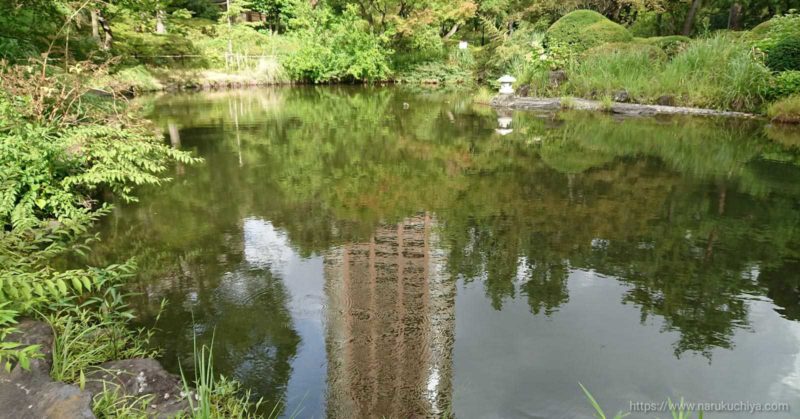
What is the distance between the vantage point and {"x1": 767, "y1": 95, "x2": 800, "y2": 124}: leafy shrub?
1056 centimetres

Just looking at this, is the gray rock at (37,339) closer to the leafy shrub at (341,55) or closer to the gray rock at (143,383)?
the gray rock at (143,383)

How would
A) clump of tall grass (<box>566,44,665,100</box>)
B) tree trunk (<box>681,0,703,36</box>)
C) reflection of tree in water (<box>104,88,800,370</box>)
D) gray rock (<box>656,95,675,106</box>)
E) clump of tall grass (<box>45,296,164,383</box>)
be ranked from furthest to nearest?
tree trunk (<box>681,0,703,36</box>), clump of tall grass (<box>566,44,665,100</box>), gray rock (<box>656,95,675,106</box>), reflection of tree in water (<box>104,88,800,370</box>), clump of tall grass (<box>45,296,164,383</box>)

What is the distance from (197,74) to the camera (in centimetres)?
2103

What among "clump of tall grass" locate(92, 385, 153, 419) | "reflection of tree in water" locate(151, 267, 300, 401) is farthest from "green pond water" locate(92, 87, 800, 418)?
"clump of tall grass" locate(92, 385, 153, 419)

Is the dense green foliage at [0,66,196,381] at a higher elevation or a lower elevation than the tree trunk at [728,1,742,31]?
lower

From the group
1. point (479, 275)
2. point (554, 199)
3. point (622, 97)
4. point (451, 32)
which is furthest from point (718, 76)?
point (451, 32)

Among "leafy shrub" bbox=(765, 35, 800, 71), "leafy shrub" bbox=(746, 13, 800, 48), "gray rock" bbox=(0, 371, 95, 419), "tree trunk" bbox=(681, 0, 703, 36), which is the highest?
"tree trunk" bbox=(681, 0, 703, 36)

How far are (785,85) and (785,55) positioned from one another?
817mm

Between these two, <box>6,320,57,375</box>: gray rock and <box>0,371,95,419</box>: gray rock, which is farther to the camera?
<box>6,320,57,375</box>: gray rock

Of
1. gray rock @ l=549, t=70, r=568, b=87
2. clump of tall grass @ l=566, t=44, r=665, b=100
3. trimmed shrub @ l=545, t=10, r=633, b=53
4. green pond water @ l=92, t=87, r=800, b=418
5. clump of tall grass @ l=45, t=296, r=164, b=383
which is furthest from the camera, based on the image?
trimmed shrub @ l=545, t=10, r=633, b=53

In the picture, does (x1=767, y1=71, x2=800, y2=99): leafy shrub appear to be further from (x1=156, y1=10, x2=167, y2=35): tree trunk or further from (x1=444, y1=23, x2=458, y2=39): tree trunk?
(x1=156, y1=10, x2=167, y2=35): tree trunk

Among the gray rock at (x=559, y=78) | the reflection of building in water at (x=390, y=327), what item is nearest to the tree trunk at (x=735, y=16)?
the gray rock at (x=559, y=78)

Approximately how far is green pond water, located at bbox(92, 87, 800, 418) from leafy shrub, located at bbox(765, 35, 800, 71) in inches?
163

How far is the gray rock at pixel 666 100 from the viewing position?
41.2 feet
